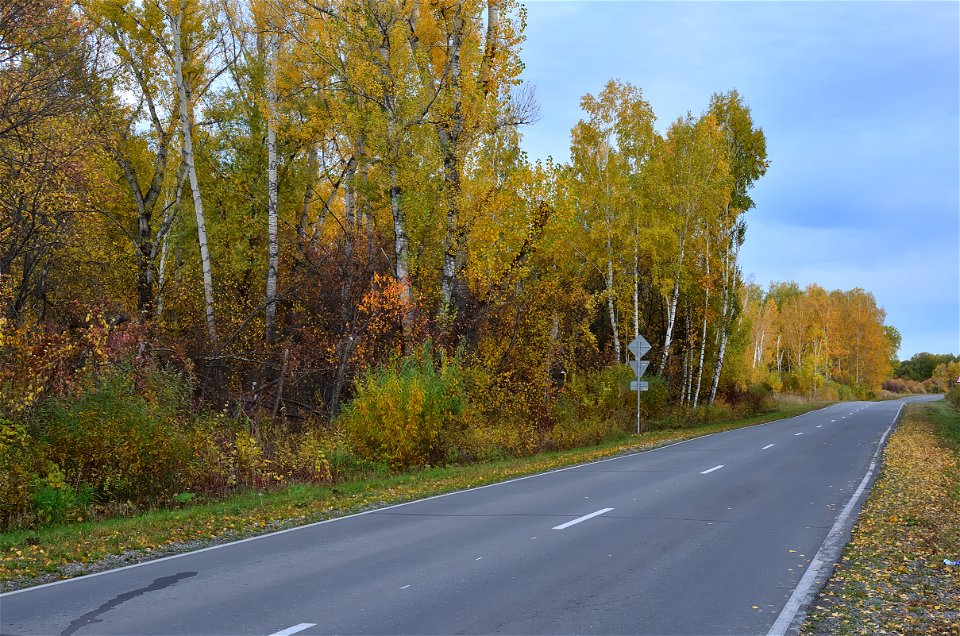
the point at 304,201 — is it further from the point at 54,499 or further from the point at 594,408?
the point at 54,499

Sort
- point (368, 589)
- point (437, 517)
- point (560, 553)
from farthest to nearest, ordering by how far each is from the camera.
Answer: point (437, 517) → point (560, 553) → point (368, 589)

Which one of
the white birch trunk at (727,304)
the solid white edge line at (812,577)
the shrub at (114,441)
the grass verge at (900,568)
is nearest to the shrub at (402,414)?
the shrub at (114,441)

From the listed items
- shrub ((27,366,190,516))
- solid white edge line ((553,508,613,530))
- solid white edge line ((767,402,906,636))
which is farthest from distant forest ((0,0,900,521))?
solid white edge line ((767,402,906,636))

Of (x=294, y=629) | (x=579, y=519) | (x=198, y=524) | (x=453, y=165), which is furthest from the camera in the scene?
(x=453, y=165)

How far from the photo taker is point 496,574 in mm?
7988

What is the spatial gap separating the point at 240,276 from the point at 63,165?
46.6 feet

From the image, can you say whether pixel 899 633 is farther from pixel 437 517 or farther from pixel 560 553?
→ pixel 437 517

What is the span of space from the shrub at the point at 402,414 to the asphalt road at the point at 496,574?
4.12m

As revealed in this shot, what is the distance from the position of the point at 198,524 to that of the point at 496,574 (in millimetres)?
5236

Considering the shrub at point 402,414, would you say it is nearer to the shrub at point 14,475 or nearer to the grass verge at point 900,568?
the shrub at point 14,475

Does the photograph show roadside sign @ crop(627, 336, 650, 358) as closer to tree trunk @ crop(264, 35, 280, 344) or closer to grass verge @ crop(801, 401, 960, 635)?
tree trunk @ crop(264, 35, 280, 344)

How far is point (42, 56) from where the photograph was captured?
612 inches

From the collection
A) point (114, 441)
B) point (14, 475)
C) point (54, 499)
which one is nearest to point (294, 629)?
point (14, 475)

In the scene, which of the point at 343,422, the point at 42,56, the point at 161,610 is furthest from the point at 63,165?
the point at 161,610
